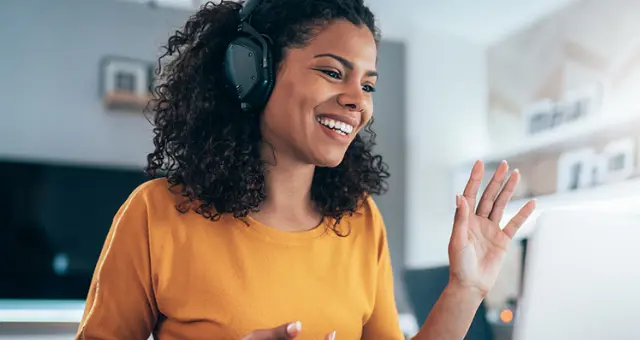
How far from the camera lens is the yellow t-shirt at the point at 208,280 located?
0.86m

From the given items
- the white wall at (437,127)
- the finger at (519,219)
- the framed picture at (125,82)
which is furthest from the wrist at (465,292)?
the white wall at (437,127)

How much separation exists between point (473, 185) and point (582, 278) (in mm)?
229

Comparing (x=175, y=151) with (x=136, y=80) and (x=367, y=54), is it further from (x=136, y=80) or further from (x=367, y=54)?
(x=136, y=80)

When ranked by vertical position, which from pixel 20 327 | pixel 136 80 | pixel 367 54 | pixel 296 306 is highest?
pixel 136 80

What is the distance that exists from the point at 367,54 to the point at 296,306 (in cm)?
38

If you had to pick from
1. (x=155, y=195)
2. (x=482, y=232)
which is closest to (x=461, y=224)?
(x=482, y=232)

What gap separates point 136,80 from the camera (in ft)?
11.6

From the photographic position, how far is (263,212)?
37.8 inches

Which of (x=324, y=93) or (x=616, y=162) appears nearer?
(x=324, y=93)

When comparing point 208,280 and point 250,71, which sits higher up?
point 250,71

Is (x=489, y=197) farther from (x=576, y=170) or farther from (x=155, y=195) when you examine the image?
(x=576, y=170)

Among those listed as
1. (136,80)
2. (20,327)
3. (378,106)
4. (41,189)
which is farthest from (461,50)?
(20,327)

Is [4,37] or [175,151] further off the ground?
[4,37]

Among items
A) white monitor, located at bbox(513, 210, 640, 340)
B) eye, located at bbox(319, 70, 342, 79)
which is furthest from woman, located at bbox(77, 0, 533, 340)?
white monitor, located at bbox(513, 210, 640, 340)
